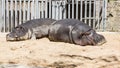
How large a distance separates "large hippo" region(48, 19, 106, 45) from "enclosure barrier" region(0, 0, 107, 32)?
3061 mm

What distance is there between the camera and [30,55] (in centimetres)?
580

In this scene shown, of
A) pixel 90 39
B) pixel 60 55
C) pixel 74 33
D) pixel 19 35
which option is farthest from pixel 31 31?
pixel 60 55

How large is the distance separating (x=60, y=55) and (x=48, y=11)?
14.1ft

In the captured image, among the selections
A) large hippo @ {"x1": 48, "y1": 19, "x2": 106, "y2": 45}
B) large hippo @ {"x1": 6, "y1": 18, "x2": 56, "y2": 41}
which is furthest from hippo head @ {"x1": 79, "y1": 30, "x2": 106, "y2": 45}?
large hippo @ {"x1": 6, "y1": 18, "x2": 56, "y2": 41}

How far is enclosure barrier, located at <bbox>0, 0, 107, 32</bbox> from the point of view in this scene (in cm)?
967

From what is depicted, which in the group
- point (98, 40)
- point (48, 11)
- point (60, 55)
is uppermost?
point (48, 11)

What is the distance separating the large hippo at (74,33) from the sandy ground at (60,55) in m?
0.17

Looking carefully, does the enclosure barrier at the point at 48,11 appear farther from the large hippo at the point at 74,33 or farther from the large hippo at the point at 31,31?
the large hippo at the point at 74,33

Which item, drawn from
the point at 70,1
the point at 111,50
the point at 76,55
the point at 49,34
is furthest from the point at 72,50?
the point at 70,1

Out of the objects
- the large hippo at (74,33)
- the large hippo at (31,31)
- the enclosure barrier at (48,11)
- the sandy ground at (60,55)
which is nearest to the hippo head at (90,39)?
the large hippo at (74,33)

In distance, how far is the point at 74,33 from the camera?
627 cm

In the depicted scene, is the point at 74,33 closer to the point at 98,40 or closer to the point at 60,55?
the point at 98,40

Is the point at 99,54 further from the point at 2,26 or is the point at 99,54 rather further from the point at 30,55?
the point at 2,26

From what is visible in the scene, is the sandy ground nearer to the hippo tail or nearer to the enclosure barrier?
the hippo tail
